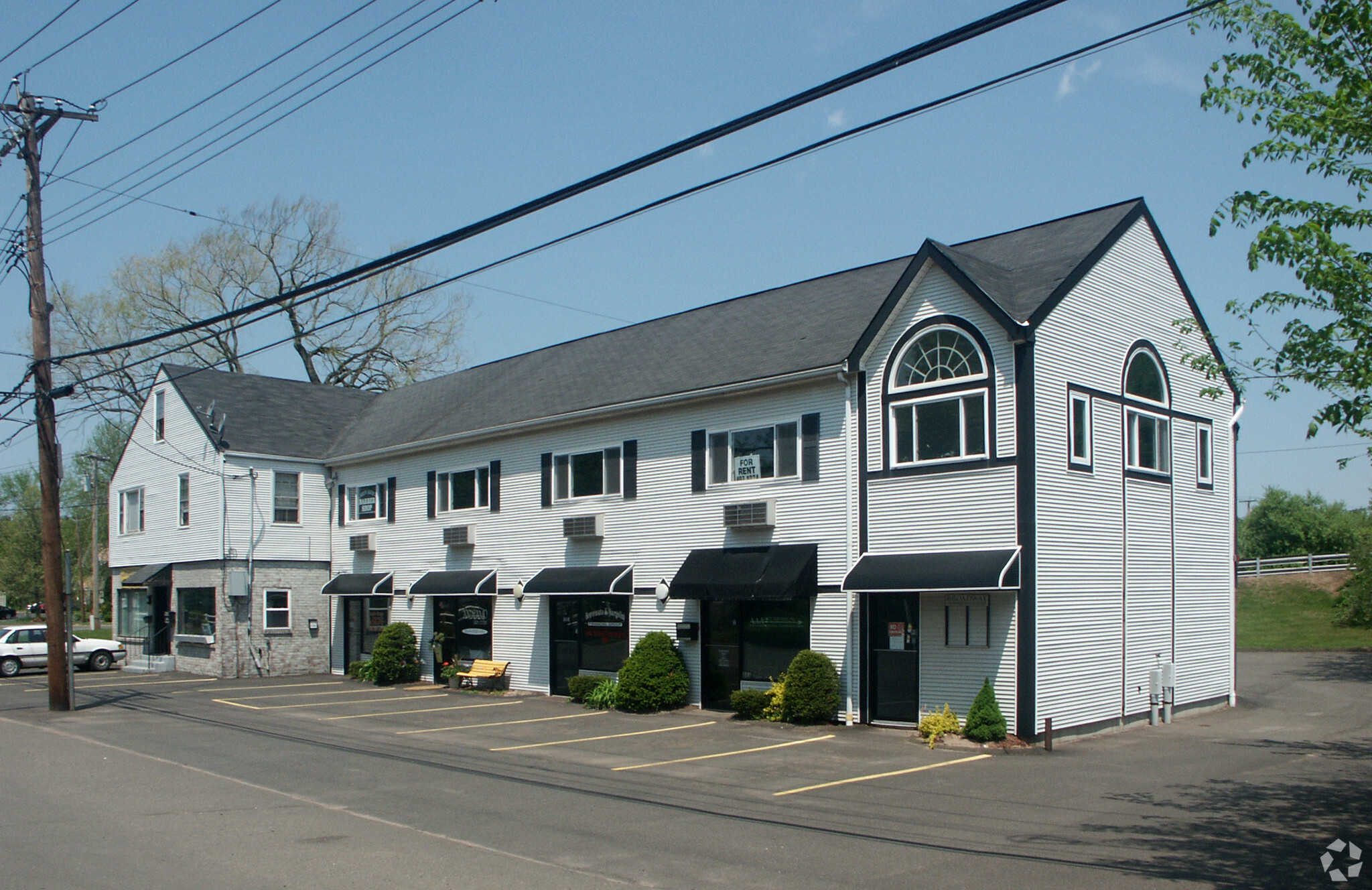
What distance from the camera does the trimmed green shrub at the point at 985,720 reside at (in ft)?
53.9

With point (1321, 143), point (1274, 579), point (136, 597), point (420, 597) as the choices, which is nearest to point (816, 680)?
point (1321, 143)

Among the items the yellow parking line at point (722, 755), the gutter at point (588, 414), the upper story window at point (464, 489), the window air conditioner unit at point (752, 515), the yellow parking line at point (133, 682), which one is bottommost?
the yellow parking line at point (133, 682)

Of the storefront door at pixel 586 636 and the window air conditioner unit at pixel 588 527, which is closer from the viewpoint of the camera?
the storefront door at pixel 586 636

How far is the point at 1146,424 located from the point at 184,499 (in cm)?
2752

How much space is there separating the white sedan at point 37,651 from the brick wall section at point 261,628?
4364mm

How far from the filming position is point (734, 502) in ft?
69.1

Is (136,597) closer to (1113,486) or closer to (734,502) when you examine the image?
(734,502)

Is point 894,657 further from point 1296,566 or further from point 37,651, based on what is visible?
point 1296,566

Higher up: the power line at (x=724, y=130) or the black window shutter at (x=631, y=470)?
the power line at (x=724, y=130)

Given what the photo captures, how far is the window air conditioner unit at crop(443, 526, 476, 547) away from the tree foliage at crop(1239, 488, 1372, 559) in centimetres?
5126

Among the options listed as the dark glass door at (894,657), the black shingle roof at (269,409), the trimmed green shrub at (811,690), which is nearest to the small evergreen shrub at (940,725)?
the dark glass door at (894,657)

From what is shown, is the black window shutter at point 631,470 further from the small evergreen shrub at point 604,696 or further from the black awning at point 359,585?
the black awning at point 359,585

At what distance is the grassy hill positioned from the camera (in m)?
36.2

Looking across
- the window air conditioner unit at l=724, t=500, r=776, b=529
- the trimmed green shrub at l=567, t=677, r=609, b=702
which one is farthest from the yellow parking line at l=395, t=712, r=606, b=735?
the window air conditioner unit at l=724, t=500, r=776, b=529
